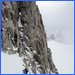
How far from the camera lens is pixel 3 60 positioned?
44500mm

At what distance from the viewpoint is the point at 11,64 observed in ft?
148

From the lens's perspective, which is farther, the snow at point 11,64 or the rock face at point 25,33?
the rock face at point 25,33

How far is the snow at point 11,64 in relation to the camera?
42469 mm

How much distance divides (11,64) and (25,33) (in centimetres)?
1746

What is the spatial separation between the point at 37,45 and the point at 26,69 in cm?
1696

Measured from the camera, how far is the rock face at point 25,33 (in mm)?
50750

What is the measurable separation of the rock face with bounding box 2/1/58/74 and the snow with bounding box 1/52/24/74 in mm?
993

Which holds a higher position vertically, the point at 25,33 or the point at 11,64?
the point at 25,33

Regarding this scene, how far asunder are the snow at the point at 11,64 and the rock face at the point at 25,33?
3.26ft

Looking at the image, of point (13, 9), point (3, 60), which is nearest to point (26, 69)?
point (3, 60)

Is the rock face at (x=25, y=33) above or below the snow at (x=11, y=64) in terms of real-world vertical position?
above

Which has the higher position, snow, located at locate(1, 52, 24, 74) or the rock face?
the rock face

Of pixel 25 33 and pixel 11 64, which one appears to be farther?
pixel 25 33

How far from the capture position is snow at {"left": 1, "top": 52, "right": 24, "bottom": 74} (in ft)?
139
